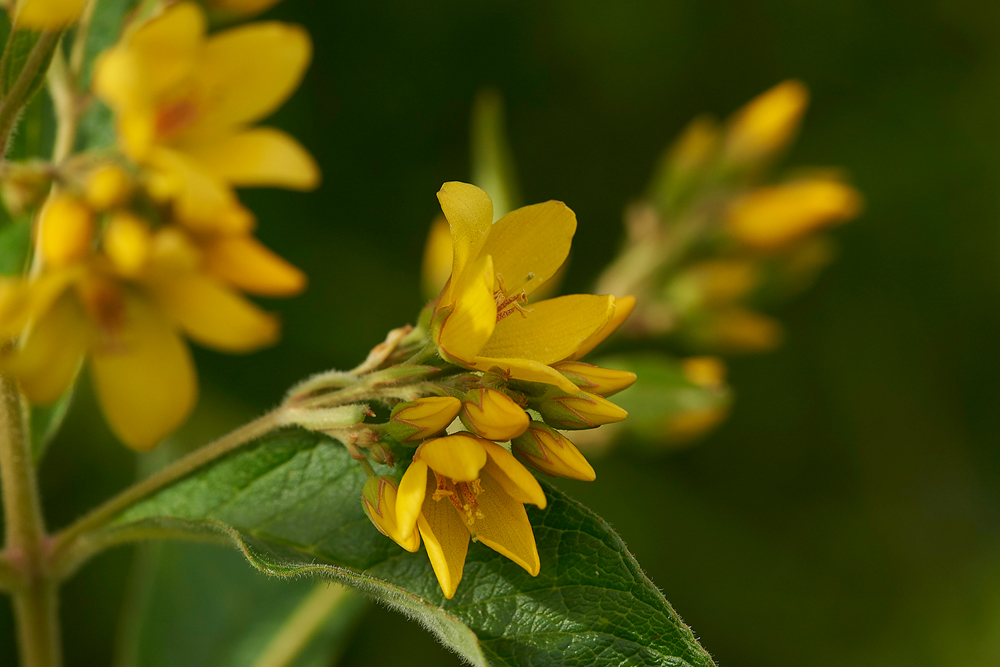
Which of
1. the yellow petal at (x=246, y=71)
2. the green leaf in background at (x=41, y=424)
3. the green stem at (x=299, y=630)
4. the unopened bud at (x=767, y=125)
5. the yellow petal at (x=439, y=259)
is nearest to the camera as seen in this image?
the yellow petal at (x=246, y=71)

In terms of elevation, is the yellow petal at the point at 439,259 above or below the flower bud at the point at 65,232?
below

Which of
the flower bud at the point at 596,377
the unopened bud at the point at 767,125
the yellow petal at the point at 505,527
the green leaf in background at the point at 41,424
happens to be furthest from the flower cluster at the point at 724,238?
the green leaf in background at the point at 41,424

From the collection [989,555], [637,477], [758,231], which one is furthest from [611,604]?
[989,555]

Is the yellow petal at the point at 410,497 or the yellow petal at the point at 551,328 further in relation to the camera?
the yellow petal at the point at 551,328

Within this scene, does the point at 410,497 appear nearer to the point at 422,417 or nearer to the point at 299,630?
the point at 422,417

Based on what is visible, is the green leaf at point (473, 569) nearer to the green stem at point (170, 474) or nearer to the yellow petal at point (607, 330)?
the green stem at point (170, 474)

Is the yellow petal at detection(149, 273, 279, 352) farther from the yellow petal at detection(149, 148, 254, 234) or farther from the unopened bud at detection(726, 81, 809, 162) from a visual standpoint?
the unopened bud at detection(726, 81, 809, 162)

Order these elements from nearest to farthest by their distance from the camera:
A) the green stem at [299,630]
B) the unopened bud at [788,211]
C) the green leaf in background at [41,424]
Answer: the green leaf in background at [41,424] < the green stem at [299,630] < the unopened bud at [788,211]
